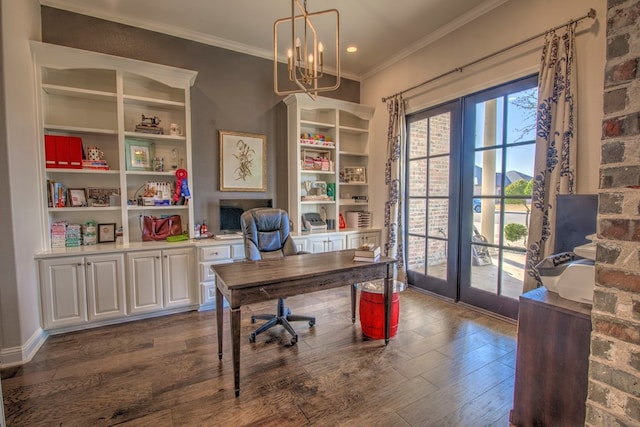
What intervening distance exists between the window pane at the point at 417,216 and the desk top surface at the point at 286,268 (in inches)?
61.5

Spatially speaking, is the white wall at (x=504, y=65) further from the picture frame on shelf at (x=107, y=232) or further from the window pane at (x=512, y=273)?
the picture frame on shelf at (x=107, y=232)

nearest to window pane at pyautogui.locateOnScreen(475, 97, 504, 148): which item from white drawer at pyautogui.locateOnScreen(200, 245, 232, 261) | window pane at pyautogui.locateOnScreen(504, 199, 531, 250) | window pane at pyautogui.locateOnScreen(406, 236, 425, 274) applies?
window pane at pyautogui.locateOnScreen(504, 199, 531, 250)

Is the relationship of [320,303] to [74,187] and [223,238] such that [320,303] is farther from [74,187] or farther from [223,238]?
[74,187]

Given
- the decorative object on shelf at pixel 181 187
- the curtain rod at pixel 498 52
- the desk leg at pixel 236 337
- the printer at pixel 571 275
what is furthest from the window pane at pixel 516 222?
the decorative object on shelf at pixel 181 187

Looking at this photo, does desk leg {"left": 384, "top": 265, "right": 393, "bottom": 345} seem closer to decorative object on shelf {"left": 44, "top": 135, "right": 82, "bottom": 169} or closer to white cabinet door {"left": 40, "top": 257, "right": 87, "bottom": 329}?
white cabinet door {"left": 40, "top": 257, "right": 87, "bottom": 329}

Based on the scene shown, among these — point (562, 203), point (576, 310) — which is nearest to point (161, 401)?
point (576, 310)

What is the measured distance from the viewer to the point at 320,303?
3459 millimetres

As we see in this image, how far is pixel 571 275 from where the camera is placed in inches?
58.9

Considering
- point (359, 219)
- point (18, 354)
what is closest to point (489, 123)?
point (359, 219)

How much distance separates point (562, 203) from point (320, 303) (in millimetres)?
2448

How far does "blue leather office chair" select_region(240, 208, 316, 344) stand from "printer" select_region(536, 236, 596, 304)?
1902mm

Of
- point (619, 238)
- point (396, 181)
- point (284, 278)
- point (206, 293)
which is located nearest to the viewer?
point (619, 238)

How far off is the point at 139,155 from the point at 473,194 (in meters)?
3.72

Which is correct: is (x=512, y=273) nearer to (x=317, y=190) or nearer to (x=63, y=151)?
(x=317, y=190)
